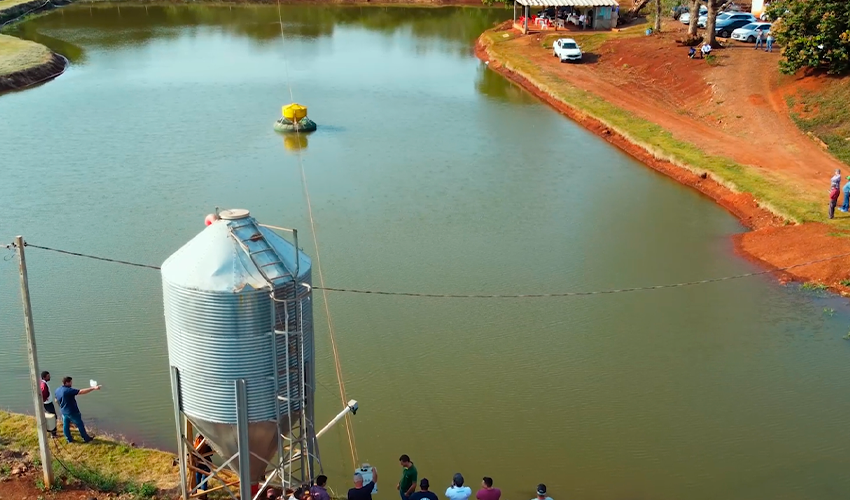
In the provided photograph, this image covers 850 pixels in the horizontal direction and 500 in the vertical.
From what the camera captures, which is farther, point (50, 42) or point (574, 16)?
point (574, 16)

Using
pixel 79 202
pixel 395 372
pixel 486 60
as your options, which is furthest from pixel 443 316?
pixel 486 60

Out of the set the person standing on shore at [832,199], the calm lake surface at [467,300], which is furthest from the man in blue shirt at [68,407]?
the person standing on shore at [832,199]

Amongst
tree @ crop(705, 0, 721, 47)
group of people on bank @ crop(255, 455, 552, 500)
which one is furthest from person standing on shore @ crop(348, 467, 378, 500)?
tree @ crop(705, 0, 721, 47)

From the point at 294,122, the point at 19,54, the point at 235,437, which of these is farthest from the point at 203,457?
the point at 19,54

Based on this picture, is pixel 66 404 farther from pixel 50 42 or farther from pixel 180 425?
pixel 50 42

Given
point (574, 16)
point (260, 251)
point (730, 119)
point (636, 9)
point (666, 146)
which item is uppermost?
point (636, 9)

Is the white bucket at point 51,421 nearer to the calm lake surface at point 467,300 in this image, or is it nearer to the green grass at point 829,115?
the calm lake surface at point 467,300

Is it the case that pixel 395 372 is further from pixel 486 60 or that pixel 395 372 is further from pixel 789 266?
pixel 486 60
